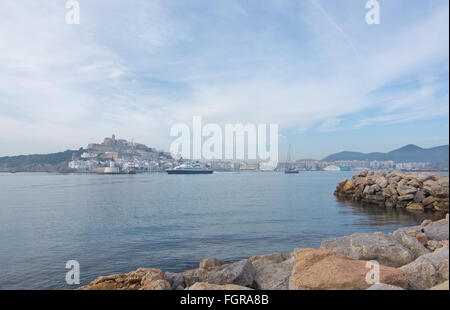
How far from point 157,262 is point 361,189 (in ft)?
89.1

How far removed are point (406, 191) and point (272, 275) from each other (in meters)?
23.4

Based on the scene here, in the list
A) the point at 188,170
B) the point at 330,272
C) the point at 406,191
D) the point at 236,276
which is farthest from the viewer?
the point at 188,170

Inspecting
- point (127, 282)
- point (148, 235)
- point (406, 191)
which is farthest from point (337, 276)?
point (406, 191)

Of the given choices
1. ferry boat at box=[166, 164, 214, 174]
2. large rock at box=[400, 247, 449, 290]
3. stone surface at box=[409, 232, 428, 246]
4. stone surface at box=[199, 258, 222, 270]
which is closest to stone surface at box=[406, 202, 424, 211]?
stone surface at box=[409, 232, 428, 246]

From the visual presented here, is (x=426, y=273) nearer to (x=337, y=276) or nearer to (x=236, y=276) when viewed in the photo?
(x=337, y=276)

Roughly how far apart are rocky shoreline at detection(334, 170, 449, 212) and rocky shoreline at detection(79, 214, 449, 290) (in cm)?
1755

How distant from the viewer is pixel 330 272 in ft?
14.6

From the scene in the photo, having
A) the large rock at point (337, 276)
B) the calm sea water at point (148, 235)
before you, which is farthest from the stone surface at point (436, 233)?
the large rock at point (337, 276)

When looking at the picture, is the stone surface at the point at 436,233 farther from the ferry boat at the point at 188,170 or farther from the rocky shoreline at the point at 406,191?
the ferry boat at the point at 188,170

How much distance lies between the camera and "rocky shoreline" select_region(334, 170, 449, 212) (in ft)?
75.6

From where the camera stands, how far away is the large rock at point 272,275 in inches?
244

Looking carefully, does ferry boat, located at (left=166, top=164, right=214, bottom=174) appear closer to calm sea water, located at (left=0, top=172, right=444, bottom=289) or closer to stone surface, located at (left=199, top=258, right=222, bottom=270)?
calm sea water, located at (left=0, top=172, right=444, bottom=289)
